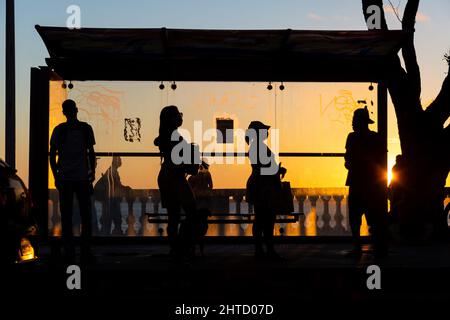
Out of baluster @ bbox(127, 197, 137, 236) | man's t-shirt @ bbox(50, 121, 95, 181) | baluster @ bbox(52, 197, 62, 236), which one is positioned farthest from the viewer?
baluster @ bbox(52, 197, 62, 236)

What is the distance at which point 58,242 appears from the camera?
482 inches

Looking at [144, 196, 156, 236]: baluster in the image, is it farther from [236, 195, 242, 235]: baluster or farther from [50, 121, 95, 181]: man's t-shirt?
[50, 121, 95, 181]: man's t-shirt

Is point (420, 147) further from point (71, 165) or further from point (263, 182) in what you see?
point (71, 165)

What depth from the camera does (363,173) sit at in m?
12.7

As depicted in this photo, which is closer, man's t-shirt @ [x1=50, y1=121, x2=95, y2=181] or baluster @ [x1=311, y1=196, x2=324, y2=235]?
man's t-shirt @ [x1=50, y1=121, x2=95, y2=181]

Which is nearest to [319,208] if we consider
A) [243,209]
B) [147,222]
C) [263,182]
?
[243,209]

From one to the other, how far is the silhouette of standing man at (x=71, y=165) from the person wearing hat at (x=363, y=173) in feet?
11.3

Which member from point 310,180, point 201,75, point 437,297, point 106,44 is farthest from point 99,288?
point 310,180

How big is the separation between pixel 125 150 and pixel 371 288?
6766mm

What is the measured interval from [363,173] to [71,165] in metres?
3.85

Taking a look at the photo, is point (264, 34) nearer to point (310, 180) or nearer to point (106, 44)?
point (106, 44)

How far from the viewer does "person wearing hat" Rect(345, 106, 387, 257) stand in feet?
41.3

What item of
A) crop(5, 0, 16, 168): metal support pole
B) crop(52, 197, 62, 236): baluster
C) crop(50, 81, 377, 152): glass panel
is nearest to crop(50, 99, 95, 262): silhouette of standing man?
crop(50, 81, 377, 152): glass panel

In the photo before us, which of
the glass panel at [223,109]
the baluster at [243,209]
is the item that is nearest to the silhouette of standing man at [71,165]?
the glass panel at [223,109]
